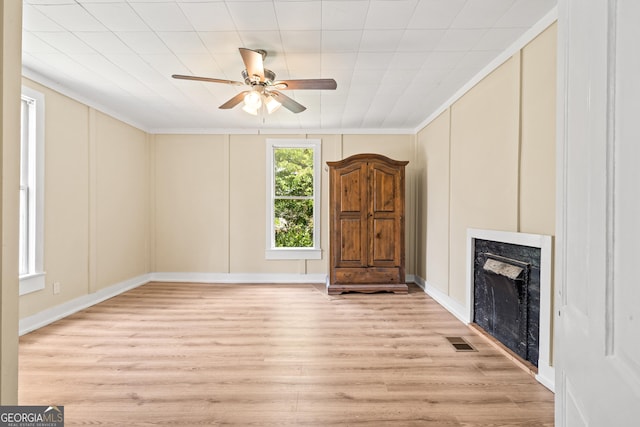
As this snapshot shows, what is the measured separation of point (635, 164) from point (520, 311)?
2.46 meters

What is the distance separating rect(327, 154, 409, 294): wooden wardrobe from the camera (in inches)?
187

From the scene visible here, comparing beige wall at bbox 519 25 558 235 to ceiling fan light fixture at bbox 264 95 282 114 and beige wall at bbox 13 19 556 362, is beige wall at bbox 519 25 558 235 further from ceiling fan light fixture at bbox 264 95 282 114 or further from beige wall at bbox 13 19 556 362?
ceiling fan light fixture at bbox 264 95 282 114

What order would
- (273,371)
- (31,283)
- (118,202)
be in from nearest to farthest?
(273,371), (31,283), (118,202)

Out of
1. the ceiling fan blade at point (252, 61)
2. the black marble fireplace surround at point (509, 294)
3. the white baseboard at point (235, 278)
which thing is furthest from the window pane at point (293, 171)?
the black marble fireplace surround at point (509, 294)

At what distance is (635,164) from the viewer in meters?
0.52

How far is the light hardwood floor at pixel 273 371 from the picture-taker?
6.40ft

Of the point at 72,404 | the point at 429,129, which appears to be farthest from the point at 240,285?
the point at 429,129

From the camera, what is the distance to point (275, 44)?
2.67 metres

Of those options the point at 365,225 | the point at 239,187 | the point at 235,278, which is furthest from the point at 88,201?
the point at 365,225

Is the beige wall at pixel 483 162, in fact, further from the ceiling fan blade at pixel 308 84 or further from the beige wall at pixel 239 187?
the ceiling fan blade at pixel 308 84

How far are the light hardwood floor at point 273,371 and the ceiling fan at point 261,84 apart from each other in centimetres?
218

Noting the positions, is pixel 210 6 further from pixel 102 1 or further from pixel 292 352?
pixel 292 352

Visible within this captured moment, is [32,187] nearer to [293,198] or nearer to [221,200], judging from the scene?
[221,200]

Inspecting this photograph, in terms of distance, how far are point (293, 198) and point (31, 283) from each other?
3.43 m
